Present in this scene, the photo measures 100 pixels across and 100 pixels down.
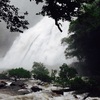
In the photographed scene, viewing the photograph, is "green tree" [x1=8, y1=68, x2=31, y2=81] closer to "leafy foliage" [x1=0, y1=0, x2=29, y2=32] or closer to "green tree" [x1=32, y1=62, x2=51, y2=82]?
"green tree" [x1=32, y1=62, x2=51, y2=82]

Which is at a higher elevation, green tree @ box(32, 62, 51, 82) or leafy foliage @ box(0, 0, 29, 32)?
green tree @ box(32, 62, 51, 82)

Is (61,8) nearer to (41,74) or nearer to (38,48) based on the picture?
(41,74)

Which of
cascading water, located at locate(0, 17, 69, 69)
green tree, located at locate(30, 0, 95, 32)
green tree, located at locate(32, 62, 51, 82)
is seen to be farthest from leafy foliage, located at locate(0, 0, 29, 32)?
cascading water, located at locate(0, 17, 69, 69)

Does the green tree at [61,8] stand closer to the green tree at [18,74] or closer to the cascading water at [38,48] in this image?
the green tree at [18,74]

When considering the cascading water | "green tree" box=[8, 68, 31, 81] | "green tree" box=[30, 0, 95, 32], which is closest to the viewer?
"green tree" box=[30, 0, 95, 32]

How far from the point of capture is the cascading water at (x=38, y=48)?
54128 mm

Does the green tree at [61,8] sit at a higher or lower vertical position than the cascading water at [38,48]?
lower

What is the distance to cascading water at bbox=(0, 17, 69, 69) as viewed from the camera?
54128mm

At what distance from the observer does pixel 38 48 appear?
195 feet

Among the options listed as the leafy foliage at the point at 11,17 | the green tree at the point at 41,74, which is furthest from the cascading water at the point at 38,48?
the leafy foliage at the point at 11,17

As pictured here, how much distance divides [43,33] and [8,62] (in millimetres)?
11725

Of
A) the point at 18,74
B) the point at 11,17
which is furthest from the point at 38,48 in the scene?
the point at 11,17

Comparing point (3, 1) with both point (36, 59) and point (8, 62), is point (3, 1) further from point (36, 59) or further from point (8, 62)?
point (8, 62)

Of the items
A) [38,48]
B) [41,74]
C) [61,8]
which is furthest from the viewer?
[38,48]
